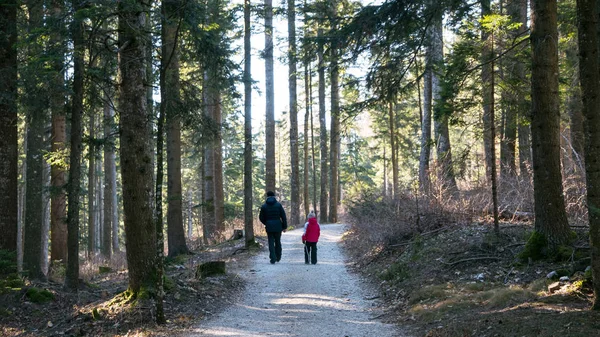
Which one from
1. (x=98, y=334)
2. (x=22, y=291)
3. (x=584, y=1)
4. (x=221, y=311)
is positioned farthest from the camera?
(x=22, y=291)

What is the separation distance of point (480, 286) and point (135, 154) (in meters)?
6.23

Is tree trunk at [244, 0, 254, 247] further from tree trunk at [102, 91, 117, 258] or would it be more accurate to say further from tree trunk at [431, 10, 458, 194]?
tree trunk at [102, 91, 117, 258]

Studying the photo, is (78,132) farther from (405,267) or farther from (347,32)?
(405,267)

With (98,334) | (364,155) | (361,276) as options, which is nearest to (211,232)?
(361,276)

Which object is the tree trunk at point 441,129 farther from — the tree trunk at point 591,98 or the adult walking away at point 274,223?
the adult walking away at point 274,223

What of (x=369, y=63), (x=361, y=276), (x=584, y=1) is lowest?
(x=361, y=276)

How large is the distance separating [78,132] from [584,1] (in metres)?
9.24

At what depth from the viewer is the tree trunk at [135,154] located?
7.62 m

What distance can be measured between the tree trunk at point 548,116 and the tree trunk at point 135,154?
6694 millimetres

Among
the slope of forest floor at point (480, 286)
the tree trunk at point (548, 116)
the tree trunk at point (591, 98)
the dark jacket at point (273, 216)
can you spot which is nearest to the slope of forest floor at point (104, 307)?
the dark jacket at point (273, 216)

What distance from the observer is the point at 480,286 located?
305 inches

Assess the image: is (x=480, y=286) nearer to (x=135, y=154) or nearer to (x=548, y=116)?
(x=548, y=116)

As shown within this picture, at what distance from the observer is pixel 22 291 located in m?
9.40

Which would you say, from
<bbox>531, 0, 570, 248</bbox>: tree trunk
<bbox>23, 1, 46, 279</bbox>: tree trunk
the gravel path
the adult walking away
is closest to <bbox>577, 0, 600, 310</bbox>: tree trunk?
A: <bbox>531, 0, 570, 248</bbox>: tree trunk
